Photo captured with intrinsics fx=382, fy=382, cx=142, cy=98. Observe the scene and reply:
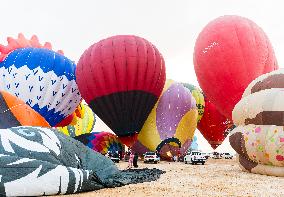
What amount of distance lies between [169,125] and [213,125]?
788 cm

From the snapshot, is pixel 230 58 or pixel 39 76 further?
pixel 230 58

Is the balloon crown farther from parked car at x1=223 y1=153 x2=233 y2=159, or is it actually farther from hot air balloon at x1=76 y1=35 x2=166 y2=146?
parked car at x1=223 y1=153 x2=233 y2=159

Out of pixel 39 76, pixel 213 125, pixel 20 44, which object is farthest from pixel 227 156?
pixel 20 44

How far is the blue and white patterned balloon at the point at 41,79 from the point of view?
16531 mm

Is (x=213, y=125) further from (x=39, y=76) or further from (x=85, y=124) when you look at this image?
(x=39, y=76)

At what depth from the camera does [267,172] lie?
10344 mm

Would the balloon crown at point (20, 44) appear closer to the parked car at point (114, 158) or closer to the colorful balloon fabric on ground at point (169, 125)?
the parked car at point (114, 158)

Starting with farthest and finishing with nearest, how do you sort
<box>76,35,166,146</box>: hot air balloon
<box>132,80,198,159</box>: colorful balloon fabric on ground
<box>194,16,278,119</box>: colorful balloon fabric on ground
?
1. <box>132,80,198,159</box>: colorful balloon fabric on ground
2. <box>194,16,278,119</box>: colorful balloon fabric on ground
3. <box>76,35,166,146</box>: hot air balloon

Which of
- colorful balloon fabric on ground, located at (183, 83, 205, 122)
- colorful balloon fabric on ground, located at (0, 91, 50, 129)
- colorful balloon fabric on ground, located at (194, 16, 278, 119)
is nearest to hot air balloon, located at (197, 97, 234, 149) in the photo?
colorful balloon fabric on ground, located at (183, 83, 205, 122)

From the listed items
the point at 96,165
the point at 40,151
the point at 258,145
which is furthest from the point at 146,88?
the point at 40,151

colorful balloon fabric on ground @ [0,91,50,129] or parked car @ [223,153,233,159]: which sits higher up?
colorful balloon fabric on ground @ [0,91,50,129]

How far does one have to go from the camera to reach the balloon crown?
680 inches

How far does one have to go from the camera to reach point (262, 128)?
33.9 ft

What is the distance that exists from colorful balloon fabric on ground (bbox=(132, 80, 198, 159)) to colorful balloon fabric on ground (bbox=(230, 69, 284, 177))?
895 centimetres
